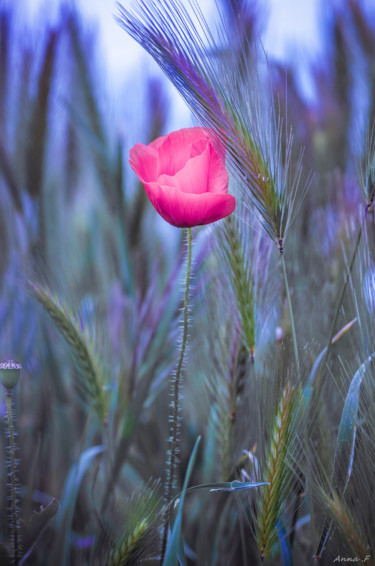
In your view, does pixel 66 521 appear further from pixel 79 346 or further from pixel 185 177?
pixel 185 177

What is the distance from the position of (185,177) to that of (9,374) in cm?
18

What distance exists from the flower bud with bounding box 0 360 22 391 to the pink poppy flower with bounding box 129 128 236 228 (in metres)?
0.15

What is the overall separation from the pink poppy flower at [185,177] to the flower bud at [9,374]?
0.15 metres

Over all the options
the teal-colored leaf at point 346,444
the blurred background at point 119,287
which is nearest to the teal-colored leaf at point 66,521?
the blurred background at point 119,287

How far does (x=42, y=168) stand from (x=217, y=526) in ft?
1.54

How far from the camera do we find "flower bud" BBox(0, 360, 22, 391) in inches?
12.8

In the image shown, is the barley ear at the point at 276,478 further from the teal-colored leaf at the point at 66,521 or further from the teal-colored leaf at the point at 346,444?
the teal-colored leaf at the point at 66,521

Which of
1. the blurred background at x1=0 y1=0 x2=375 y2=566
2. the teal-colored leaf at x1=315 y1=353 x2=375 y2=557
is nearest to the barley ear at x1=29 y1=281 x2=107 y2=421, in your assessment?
the blurred background at x1=0 y1=0 x2=375 y2=566

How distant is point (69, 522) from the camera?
1.39 ft

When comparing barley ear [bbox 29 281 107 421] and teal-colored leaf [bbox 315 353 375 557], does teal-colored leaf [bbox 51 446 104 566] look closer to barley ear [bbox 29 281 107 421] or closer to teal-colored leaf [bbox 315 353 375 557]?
barley ear [bbox 29 281 107 421]

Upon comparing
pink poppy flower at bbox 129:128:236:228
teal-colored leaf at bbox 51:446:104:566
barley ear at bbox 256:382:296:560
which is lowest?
teal-colored leaf at bbox 51:446:104:566

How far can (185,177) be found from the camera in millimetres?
344

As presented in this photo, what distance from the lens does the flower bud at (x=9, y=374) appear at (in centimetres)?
33

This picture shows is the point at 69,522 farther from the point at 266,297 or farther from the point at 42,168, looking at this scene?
the point at 42,168
